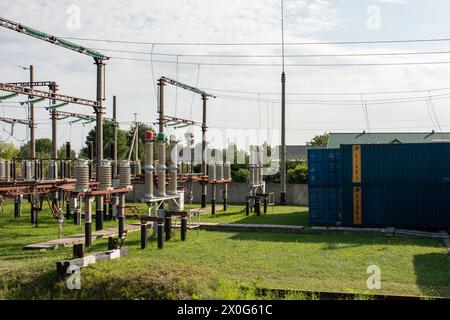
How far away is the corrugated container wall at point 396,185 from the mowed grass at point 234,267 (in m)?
2.33

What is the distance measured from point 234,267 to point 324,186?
979cm

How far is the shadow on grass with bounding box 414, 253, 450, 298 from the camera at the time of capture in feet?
31.4

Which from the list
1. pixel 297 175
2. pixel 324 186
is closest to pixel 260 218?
pixel 324 186

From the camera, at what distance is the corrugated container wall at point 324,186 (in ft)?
67.6

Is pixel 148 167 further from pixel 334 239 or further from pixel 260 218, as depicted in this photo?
pixel 260 218

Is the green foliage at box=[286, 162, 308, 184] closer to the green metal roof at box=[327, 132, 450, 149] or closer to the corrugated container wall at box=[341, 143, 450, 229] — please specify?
the green metal roof at box=[327, 132, 450, 149]

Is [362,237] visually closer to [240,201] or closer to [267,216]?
[267,216]

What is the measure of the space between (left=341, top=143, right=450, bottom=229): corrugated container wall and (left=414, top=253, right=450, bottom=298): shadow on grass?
18.4 ft

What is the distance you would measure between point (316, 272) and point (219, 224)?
29.1 ft

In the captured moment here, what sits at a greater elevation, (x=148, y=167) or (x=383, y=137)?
(x=383, y=137)

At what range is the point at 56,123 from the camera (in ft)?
86.4

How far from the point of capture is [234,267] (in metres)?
11.9

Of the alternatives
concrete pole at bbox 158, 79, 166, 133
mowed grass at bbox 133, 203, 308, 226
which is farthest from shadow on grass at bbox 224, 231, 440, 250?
concrete pole at bbox 158, 79, 166, 133
